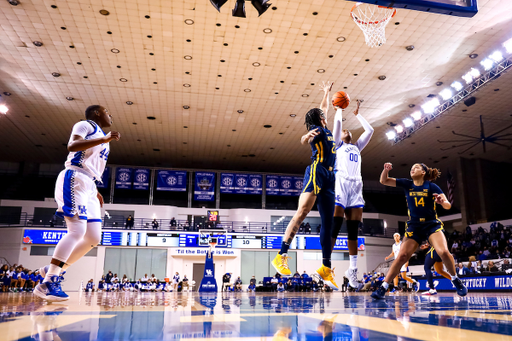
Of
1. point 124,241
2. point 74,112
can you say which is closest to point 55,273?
point 74,112

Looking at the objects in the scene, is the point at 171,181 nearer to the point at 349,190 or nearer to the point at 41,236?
the point at 41,236

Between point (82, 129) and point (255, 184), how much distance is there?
72.0 feet

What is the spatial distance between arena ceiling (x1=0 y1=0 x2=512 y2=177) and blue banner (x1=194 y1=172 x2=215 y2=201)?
406 centimetres

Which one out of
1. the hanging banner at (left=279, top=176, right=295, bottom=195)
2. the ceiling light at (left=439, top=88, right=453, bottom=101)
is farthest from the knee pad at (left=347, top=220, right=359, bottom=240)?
the hanging banner at (left=279, top=176, right=295, bottom=195)

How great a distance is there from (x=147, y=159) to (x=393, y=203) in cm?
1905

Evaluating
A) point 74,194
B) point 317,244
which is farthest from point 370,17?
point 317,244

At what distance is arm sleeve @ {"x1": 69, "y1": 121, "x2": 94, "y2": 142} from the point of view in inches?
141

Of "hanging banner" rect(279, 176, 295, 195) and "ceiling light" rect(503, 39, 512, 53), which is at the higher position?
"ceiling light" rect(503, 39, 512, 53)

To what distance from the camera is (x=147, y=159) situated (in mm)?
25609

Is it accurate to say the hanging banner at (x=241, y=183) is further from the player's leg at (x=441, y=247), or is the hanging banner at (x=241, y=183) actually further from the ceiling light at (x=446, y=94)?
the player's leg at (x=441, y=247)

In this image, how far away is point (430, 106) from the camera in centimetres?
1577

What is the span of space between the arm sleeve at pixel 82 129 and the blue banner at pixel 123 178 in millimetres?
21911

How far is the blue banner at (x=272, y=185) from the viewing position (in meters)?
25.9

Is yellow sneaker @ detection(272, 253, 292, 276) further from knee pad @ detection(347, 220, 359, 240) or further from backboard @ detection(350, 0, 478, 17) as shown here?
backboard @ detection(350, 0, 478, 17)
